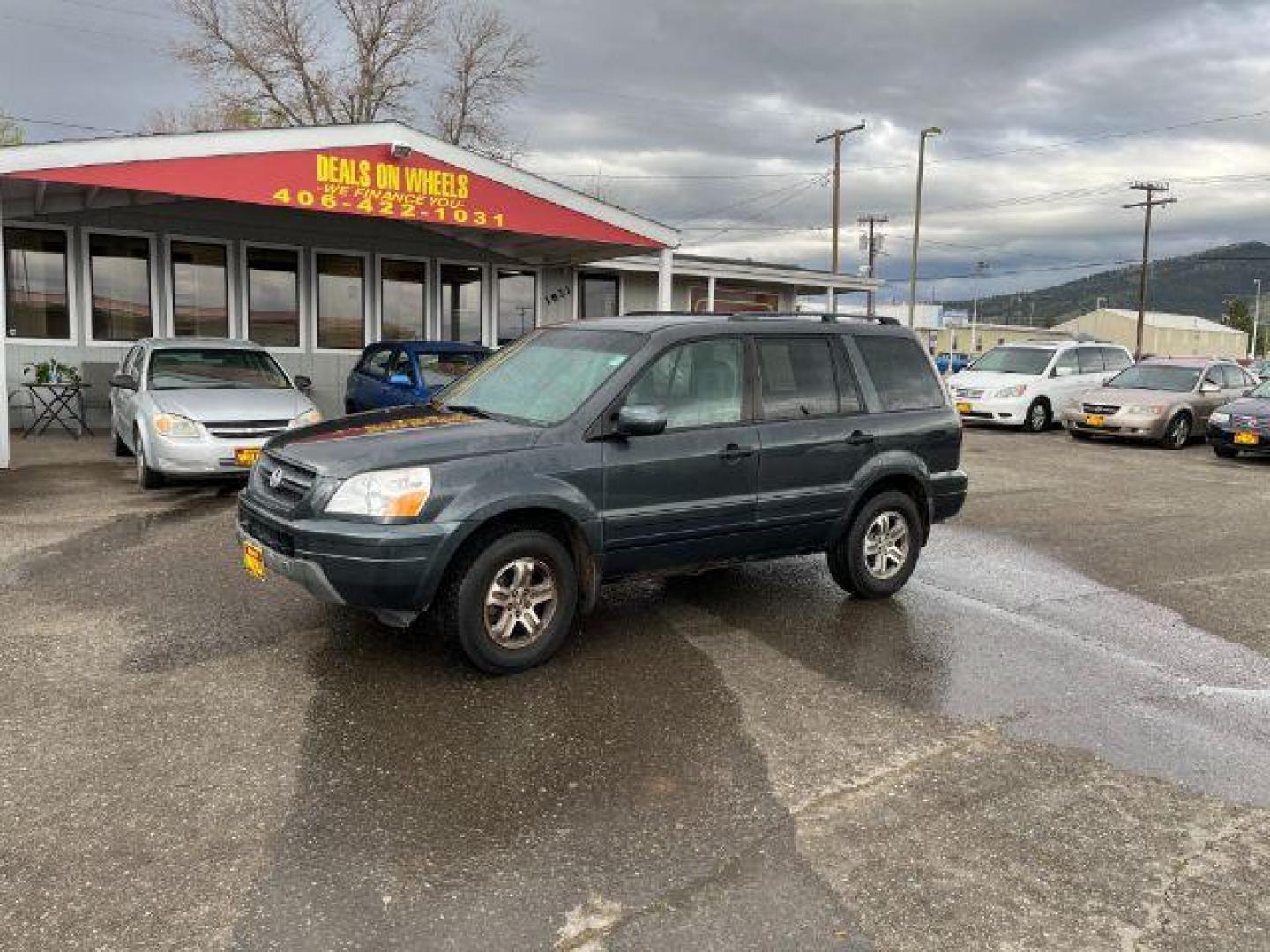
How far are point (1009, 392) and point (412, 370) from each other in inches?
463

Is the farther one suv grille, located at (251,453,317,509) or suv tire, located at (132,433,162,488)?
suv tire, located at (132,433,162,488)

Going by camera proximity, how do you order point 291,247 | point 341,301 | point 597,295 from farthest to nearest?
point 597,295, point 341,301, point 291,247

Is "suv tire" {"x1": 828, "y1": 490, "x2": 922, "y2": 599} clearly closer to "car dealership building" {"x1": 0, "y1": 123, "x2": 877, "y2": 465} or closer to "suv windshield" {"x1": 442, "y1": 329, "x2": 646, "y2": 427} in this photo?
"suv windshield" {"x1": 442, "y1": 329, "x2": 646, "y2": 427}

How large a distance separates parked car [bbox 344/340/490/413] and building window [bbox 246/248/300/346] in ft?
10.7

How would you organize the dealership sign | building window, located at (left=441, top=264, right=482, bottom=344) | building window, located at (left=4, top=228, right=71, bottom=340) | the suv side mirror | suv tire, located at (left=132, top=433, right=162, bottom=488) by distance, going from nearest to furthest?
1. the suv side mirror
2. suv tire, located at (left=132, top=433, right=162, bottom=488)
3. the dealership sign
4. building window, located at (left=4, top=228, right=71, bottom=340)
5. building window, located at (left=441, top=264, right=482, bottom=344)

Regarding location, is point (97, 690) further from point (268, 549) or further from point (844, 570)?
point (844, 570)

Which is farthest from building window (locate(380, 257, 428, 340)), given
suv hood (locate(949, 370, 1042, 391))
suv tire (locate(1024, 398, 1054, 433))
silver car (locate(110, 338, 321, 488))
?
suv tire (locate(1024, 398, 1054, 433))

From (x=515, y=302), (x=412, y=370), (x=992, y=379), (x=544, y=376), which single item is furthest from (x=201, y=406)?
(x=992, y=379)

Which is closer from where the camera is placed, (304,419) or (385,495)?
(385,495)

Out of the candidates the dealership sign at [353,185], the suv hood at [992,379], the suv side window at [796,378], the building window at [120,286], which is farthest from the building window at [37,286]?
the suv hood at [992,379]

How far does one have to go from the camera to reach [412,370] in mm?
12172

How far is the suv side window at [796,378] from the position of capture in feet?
18.3

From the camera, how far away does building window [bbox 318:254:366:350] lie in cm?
1644

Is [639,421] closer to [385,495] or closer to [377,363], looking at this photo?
[385,495]
